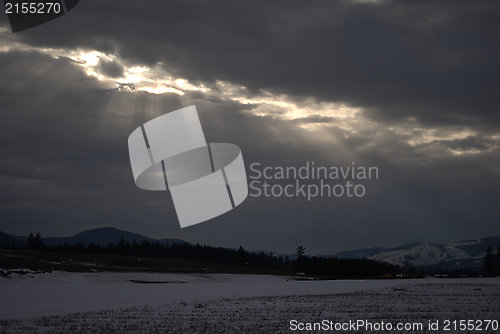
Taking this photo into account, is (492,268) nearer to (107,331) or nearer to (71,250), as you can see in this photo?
(71,250)

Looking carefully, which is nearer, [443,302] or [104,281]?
[443,302]

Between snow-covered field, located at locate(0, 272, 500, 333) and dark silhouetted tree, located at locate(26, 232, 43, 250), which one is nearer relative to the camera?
snow-covered field, located at locate(0, 272, 500, 333)

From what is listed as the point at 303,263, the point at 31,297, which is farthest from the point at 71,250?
the point at 31,297

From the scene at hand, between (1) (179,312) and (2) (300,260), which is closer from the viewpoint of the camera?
(1) (179,312)

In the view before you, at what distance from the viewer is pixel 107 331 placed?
77.6 ft

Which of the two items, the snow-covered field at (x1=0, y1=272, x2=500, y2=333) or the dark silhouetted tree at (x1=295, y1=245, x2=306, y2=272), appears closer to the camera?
the snow-covered field at (x1=0, y1=272, x2=500, y2=333)

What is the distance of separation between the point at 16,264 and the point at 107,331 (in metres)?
52.5

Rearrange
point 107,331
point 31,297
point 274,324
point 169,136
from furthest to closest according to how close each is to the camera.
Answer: point 169,136 → point 31,297 → point 274,324 → point 107,331

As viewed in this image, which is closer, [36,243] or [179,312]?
[179,312]

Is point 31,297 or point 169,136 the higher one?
point 169,136

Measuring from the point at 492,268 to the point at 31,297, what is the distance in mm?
164369

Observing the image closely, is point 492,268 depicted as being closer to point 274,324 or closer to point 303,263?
point 303,263

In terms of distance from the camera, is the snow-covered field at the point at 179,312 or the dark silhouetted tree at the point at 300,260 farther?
the dark silhouetted tree at the point at 300,260

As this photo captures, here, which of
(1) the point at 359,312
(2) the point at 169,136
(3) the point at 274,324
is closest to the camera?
(3) the point at 274,324
